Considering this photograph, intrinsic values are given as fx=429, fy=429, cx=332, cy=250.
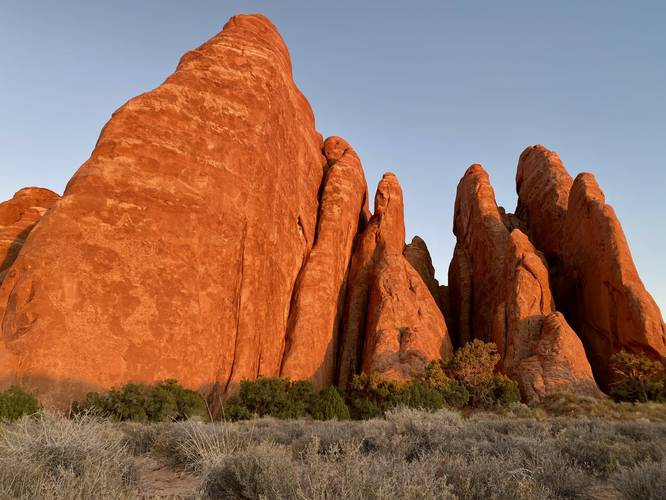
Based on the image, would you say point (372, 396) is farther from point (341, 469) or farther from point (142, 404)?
point (341, 469)

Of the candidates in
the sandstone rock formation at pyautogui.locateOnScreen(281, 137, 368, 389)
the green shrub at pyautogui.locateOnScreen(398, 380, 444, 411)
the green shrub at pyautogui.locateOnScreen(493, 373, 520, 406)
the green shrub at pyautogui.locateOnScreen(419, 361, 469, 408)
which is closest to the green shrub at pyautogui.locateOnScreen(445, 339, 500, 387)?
the green shrub at pyautogui.locateOnScreen(493, 373, 520, 406)

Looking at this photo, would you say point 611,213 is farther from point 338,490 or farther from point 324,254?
point 338,490

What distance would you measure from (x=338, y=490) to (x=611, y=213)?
1458 inches

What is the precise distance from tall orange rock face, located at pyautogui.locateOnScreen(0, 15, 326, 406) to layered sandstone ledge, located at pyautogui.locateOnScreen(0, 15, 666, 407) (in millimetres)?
94

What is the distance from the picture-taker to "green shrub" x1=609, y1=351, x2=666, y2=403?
2564 cm

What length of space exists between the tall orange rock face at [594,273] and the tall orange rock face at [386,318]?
11.3m

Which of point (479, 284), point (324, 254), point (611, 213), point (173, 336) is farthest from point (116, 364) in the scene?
point (611, 213)

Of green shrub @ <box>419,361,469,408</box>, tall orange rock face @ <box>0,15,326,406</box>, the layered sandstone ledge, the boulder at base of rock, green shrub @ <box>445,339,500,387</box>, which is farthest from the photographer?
green shrub @ <box>445,339,500,387</box>

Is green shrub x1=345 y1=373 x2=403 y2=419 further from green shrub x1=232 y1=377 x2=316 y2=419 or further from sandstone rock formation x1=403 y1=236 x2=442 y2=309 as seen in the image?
sandstone rock formation x1=403 y1=236 x2=442 y2=309

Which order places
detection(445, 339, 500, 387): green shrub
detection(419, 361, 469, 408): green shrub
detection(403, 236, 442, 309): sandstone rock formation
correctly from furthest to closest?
detection(403, 236, 442, 309): sandstone rock formation < detection(445, 339, 500, 387): green shrub < detection(419, 361, 469, 408): green shrub

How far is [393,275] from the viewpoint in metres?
34.1

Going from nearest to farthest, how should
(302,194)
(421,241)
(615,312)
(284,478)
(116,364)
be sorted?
(284,478)
(116,364)
(615,312)
(302,194)
(421,241)

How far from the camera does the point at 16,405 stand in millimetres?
14688

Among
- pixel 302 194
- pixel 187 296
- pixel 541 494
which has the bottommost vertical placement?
pixel 541 494
